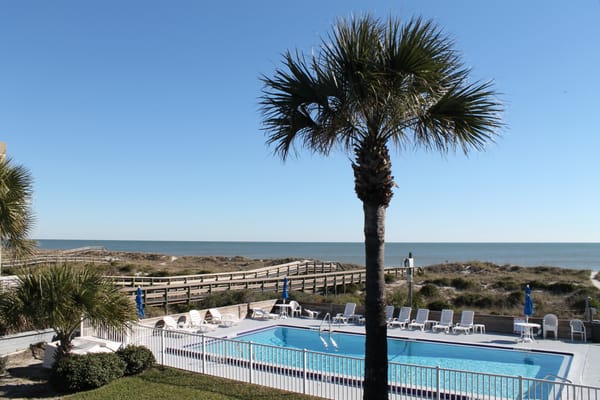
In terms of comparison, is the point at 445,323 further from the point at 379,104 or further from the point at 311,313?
the point at 379,104

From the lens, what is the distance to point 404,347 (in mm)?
14961

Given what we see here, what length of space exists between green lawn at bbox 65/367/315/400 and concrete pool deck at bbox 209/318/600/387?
579 cm

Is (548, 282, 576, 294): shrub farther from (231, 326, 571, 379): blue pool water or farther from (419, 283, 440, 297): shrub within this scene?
(231, 326, 571, 379): blue pool water

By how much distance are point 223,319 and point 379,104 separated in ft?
42.2

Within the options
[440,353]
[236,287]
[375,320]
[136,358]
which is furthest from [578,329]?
[236,287]

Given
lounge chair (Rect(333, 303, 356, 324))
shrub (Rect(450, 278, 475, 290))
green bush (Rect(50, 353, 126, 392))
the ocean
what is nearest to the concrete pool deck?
lounge chair (Rect(333, 303, 356, 324))

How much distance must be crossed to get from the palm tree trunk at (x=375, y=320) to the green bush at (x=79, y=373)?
18.6ft

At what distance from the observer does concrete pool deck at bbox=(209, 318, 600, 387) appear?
1136cm

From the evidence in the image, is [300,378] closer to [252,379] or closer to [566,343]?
[252,379]

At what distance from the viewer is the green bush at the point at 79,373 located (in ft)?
29.8

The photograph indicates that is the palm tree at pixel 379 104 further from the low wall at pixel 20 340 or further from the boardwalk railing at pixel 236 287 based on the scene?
the boardwalk railing at pixel 236 287

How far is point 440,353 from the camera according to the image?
1434 cm

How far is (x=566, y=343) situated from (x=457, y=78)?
37.5ft

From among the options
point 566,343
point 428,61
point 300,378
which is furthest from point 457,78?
point 566,343
